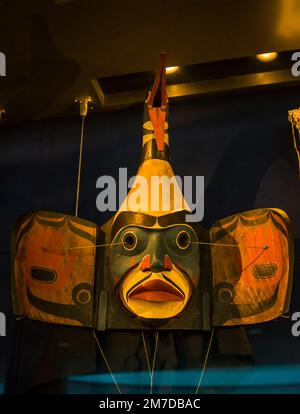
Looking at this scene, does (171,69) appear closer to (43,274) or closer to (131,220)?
(131,220)

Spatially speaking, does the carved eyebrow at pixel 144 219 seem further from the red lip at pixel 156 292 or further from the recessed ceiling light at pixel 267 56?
the recessed ceiling light at pixel 267 56

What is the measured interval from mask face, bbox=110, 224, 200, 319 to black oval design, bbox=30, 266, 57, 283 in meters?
0.20

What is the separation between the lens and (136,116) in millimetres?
1972

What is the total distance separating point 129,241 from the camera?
4.70ft

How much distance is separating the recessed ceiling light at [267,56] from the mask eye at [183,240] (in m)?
0.76

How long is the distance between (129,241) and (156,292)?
17cm

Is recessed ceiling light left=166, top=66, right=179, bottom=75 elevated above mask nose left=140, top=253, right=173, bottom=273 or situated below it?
above

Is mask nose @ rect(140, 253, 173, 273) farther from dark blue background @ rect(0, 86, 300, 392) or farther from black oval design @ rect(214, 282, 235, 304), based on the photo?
dark blue background @ rect(0, 86, 300, 392)

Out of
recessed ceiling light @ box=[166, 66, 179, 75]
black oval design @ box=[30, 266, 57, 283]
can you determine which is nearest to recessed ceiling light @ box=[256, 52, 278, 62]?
recessed ceiling light @ box=[166, 66, 179, 75]

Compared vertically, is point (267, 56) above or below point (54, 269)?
above

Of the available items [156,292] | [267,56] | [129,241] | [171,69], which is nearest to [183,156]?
[171,69]

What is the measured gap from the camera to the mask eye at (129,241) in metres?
1.42

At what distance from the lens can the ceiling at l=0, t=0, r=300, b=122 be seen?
5.24ft

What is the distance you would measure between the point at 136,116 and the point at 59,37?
0.43 m
